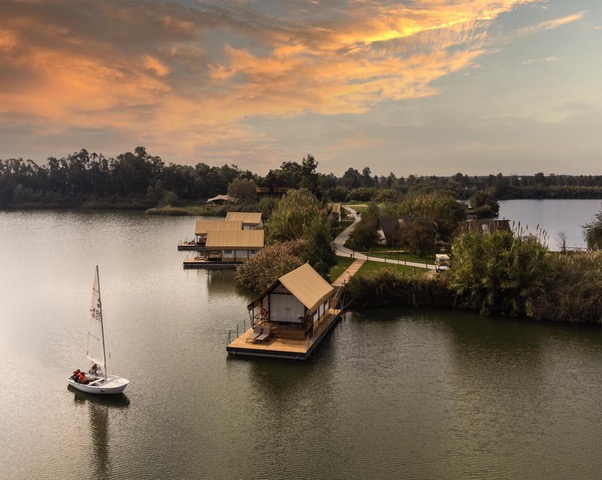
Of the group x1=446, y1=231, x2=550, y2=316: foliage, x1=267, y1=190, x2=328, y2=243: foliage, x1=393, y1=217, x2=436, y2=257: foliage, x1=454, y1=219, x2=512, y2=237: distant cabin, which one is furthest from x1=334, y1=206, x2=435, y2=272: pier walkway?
x1=454, y1=219, x2=512, y2=237: distant cabin

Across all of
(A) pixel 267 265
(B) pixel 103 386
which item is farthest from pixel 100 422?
(A) pixel 267 265

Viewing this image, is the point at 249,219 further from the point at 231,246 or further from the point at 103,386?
the point at 103,386

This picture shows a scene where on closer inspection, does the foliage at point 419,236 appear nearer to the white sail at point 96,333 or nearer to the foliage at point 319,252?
the foliage at point 319,252

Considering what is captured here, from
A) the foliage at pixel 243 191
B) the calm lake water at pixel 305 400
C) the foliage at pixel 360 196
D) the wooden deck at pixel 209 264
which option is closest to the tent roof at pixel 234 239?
the wooden deck at pixel 209 264

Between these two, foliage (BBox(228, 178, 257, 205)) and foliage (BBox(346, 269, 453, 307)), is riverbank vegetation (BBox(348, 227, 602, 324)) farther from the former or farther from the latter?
foliage (BBox(228, 178, 257, 205))

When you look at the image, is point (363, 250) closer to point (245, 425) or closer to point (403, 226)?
point (403, 226)
